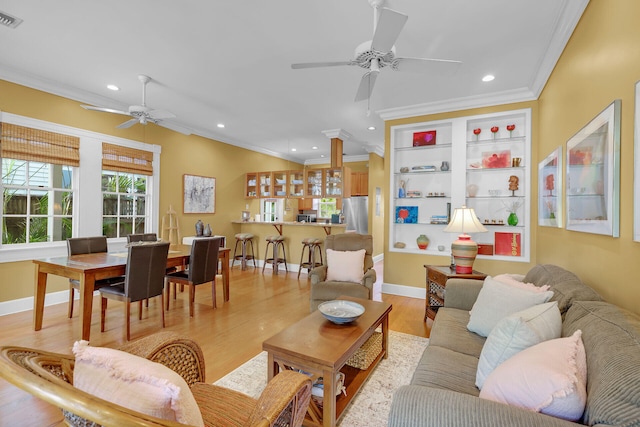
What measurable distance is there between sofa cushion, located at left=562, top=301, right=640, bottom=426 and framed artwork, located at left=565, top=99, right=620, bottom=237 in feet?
2.19

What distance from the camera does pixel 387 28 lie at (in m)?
1.79

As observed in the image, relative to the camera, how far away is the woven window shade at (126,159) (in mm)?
4324

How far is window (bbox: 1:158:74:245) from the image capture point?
3506 millimetres

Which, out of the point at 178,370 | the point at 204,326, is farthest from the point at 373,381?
the point at 204,326

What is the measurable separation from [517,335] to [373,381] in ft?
3.90

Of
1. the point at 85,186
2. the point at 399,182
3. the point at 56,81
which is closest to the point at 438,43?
the point at 399,182

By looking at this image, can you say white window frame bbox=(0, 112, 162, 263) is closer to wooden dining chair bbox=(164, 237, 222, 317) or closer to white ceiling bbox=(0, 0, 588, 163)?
white ceiling bbox=(0, 0, 588, 163)

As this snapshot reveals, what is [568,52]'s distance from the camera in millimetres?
2465

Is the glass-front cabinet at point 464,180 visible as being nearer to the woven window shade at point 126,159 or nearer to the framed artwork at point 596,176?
the framed artwork at point 596,176

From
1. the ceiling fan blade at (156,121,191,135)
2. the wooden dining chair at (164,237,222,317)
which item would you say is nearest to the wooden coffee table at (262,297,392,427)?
the wooden dining chair at (164,237,222,317)

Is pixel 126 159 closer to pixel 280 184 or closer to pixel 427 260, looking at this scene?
pixel 280 184

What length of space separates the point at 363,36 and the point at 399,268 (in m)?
3.17

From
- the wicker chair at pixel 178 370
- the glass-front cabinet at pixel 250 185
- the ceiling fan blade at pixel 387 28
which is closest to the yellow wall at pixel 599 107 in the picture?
the ceiling fan blade at pixel 387 28

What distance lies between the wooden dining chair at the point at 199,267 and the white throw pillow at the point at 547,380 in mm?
3039
